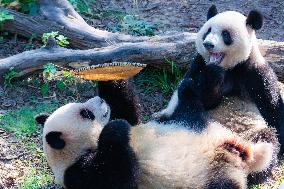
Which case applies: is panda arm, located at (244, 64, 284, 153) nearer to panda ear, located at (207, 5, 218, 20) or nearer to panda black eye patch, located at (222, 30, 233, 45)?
panda black eye patch, located at (222, 30, 233, 45)

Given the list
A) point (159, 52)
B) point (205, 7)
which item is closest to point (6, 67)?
point (159, 52)

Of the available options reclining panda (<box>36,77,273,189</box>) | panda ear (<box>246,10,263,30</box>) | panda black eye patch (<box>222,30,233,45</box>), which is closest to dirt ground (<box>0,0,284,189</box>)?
reclining panda (<box>36,77,273,189</box>)

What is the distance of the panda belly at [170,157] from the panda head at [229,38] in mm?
877

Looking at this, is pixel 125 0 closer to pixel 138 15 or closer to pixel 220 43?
pixel 138 15

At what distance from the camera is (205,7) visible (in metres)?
8.66

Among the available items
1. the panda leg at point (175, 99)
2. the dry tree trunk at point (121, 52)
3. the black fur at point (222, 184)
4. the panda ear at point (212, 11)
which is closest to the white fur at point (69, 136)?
the panda leg at point (175, 99)

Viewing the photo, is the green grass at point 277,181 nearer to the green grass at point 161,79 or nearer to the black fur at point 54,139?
the green grass at point 161,79

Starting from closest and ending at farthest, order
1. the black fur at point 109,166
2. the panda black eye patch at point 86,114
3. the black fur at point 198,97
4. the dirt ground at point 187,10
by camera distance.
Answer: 1. the black fur at point 109,166
2. the panda black eye patch at point 86,114
3. the black fur at point 198,97
4. the dirt ground at point 187,10

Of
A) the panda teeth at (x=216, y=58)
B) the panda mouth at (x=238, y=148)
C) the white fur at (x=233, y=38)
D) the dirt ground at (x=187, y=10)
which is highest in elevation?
the white fur at (x=233, y=38)

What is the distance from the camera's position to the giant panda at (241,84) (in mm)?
5223

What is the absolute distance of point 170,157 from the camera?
464cm

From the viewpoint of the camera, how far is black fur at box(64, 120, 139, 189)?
14.5ft

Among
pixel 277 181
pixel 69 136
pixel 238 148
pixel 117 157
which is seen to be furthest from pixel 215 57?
pixel 69 136

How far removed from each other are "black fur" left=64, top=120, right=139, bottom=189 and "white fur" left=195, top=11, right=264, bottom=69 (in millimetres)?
1289
